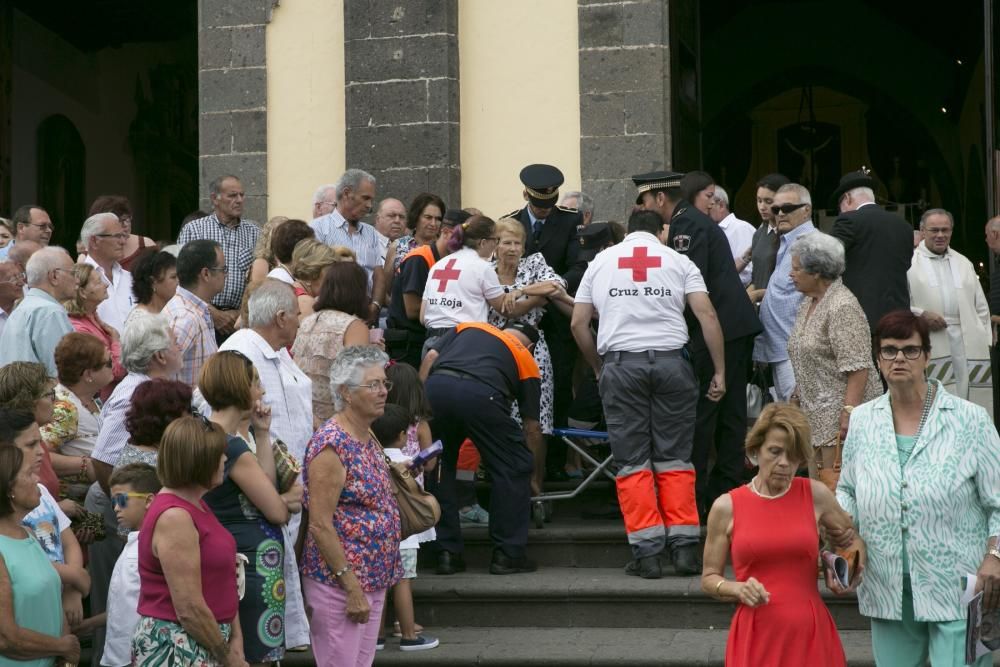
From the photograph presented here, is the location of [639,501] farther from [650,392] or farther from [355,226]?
[355,226]

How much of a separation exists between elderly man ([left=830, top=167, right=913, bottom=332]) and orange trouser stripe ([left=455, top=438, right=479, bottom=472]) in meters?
2.25

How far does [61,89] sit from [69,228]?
154 centimetres

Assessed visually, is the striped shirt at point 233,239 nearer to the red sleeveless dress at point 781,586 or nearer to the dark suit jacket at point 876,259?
the dark suit jacket at point 876,259

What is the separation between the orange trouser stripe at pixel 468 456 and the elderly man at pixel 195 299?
1.79 metres

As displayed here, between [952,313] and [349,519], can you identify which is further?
[952,313]

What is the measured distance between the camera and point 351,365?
21.6 ft

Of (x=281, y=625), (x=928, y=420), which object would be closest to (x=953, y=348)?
(x=928, y=420)

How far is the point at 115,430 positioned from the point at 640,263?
3.00m

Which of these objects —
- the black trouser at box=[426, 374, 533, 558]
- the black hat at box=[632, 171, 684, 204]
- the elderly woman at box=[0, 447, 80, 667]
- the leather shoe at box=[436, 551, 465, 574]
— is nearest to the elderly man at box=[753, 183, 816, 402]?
the black hat at box=[632, 171, 684, 204]

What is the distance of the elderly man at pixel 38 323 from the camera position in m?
7.97

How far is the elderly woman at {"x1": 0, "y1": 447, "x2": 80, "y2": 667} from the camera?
18.3ft

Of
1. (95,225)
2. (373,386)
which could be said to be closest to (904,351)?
(373,386)

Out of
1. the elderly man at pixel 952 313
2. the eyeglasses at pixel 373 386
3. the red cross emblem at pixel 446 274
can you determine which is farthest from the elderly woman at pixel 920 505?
the elderly man at pixel 952 313

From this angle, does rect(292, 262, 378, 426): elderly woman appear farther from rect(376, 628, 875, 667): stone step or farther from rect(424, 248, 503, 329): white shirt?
rect(376, 628, 875, 667): stone step
